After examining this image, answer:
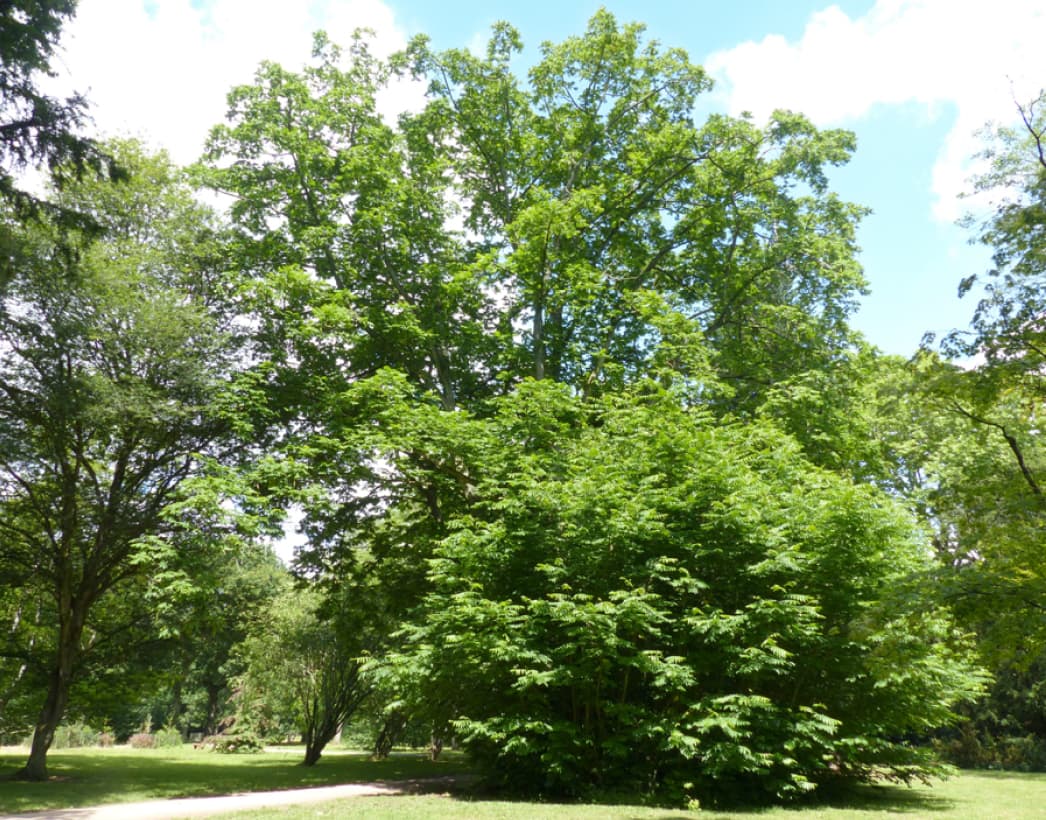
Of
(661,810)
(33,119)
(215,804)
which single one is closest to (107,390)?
(33,119)

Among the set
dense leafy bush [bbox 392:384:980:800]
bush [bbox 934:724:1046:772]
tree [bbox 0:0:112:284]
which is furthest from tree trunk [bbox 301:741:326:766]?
bush [bbox 934:724:1046:772]

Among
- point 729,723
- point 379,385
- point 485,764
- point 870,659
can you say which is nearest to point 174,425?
point 379,385

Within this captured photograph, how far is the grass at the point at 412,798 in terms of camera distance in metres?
9.48

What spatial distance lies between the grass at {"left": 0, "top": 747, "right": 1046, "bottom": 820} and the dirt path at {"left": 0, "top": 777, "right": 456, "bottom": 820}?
35.2 inches

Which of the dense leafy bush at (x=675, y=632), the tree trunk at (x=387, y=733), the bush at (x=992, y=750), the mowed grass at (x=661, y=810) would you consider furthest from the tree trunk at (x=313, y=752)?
the bush at (x=992, y=750)

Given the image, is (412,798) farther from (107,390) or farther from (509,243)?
(509,243)

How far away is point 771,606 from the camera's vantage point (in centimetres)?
1120

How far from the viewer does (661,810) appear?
9.94 metres

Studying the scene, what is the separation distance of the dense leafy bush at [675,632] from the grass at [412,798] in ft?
2.44

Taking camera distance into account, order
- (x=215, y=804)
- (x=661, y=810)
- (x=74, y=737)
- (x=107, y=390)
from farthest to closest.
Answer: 1. (x=74, y=737)
2. (x=107, y=390)
3. (x=215, y=804)
4. (x=661, y=810)

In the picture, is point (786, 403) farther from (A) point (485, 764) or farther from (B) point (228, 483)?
(B) point (228, 483)

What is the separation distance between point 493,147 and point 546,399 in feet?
28.7

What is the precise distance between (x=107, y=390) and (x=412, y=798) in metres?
9.83

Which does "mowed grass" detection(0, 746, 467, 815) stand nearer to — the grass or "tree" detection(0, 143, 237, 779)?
the grass
